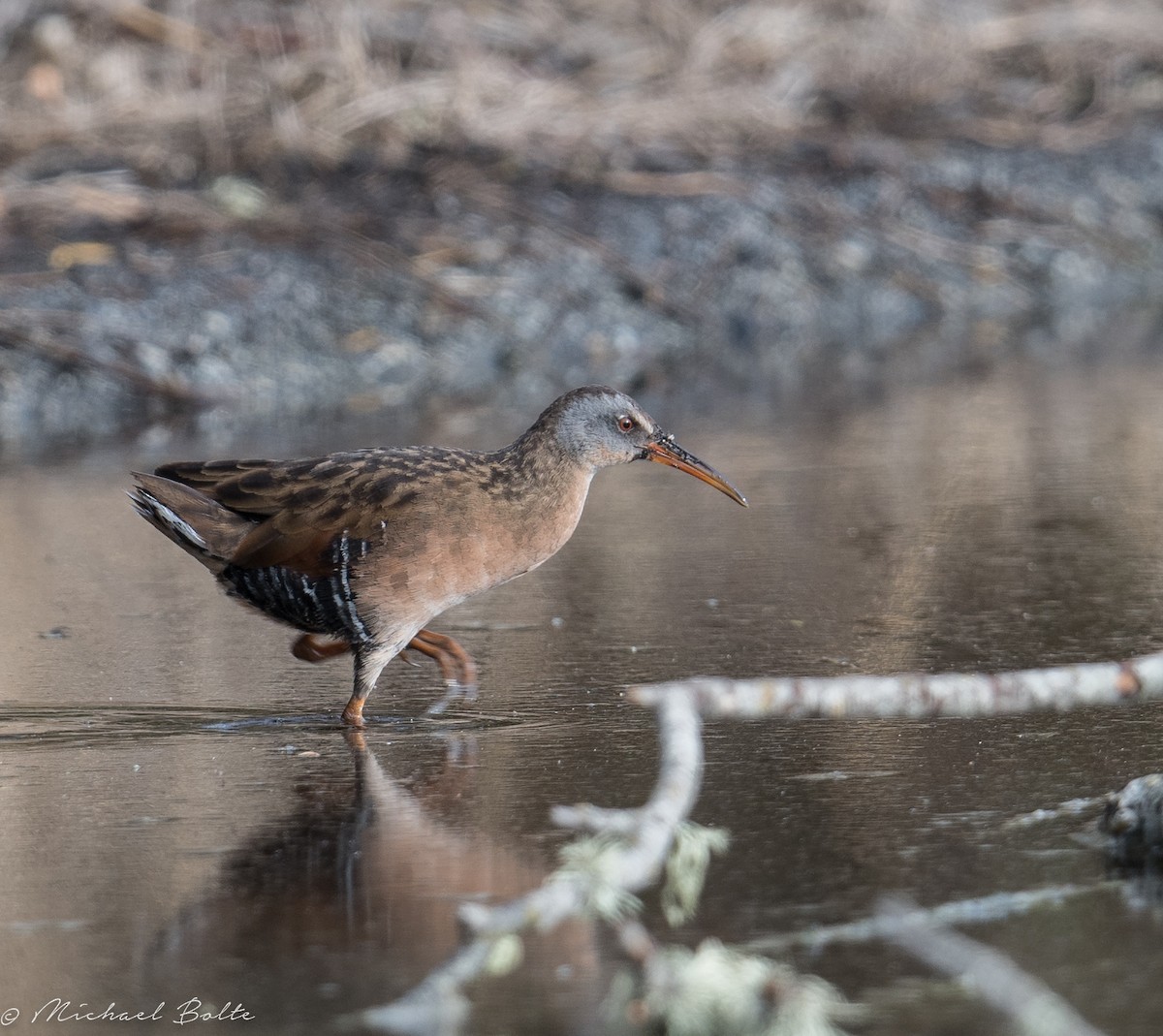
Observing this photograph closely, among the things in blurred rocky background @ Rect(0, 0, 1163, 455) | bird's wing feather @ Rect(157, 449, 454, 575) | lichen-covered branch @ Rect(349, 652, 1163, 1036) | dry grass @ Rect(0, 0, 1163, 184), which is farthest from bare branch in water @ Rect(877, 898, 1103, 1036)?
dry grass @ Rect(0, 0, 1163, 184)

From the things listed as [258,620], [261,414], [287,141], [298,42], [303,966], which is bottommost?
[303,966]

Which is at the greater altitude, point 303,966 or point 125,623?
point 125,623

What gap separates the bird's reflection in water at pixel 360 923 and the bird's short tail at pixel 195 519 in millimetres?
1164

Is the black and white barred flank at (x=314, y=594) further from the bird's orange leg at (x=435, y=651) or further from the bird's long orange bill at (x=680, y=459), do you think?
the bird's long orange bill at (x=680, y=459)

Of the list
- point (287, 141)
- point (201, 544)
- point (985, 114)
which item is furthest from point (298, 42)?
point (201, 544)

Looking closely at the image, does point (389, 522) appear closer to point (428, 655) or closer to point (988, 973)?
point (428, 655)

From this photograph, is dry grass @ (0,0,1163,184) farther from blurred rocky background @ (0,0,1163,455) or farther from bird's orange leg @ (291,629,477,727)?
bird's orange leg @ (291,629,477,727)

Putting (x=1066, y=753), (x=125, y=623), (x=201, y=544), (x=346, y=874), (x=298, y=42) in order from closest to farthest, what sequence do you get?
(x=346, y=874) < (x=1066, y=753) < (x=201, y=544) < (x=125, y=623) < (x=298, y=42)

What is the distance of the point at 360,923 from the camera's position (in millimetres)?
3551

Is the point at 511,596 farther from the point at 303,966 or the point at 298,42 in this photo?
the point at 298,42

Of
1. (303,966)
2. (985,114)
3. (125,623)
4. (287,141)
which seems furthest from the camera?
(985,114)

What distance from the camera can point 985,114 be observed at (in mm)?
15625

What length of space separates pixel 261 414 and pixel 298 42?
12.6ft

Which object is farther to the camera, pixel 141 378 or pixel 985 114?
pixel 985 114
